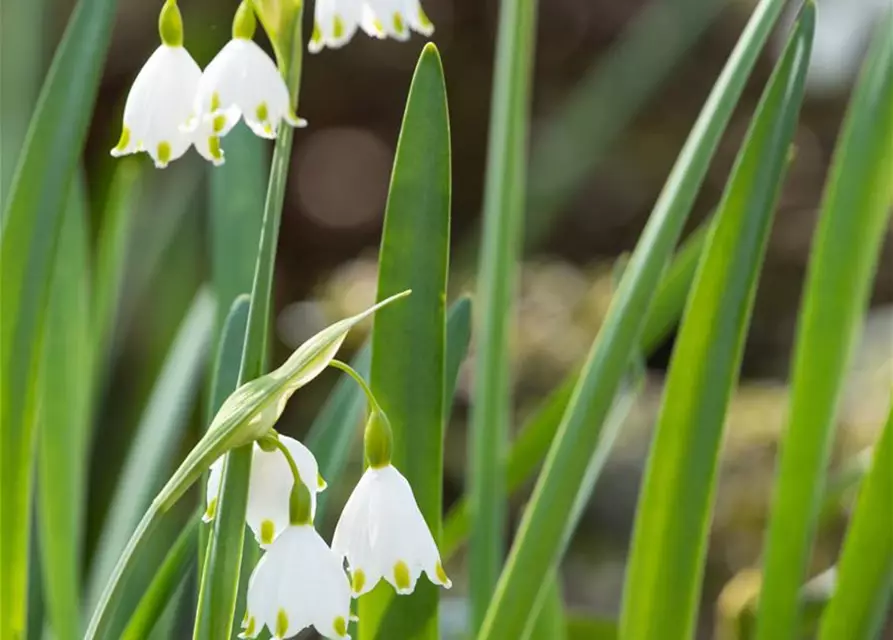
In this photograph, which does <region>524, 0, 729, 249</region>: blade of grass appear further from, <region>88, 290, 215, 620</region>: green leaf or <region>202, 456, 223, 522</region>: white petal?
<region>202, 456, 223, 522</region>: white petal

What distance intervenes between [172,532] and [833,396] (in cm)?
76

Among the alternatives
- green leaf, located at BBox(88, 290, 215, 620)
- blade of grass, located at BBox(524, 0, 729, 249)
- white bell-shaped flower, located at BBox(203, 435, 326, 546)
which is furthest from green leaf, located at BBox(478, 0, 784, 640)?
blade of grass, located at BBox(524, 0, 729, 249)

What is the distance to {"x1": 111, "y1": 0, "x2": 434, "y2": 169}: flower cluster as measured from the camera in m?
0.44

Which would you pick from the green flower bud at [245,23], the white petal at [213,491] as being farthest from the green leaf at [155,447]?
the green flower bud at [245,23]

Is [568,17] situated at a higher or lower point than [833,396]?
higher

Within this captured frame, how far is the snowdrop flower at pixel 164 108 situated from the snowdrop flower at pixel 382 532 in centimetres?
13

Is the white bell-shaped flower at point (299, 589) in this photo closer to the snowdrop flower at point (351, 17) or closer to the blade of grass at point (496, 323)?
Result: the snowdrop flower at point (351, 17)

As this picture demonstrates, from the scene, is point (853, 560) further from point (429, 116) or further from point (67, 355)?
point (67, 355)

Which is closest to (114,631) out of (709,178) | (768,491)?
(768,491)

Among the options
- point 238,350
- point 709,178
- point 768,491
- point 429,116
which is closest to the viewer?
point 429,116

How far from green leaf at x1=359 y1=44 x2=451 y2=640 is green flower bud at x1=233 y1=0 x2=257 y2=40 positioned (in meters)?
0.09

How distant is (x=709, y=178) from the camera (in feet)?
7.30

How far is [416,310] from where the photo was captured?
55cm

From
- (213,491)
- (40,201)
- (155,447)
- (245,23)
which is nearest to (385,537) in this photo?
(213,491)
